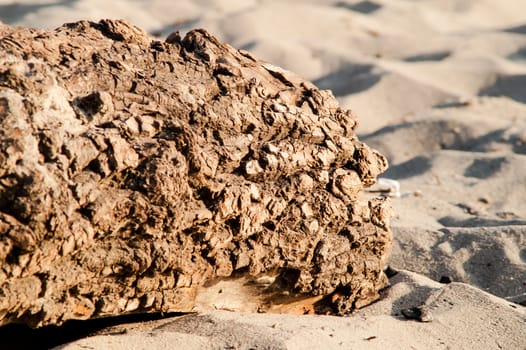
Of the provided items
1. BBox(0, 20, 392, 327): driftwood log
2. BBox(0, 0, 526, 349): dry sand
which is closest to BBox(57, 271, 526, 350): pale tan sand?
BBox(0, 0, 526, 349): dry sand

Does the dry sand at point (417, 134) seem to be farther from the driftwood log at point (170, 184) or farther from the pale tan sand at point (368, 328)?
the driftwood log at point (170, 184)

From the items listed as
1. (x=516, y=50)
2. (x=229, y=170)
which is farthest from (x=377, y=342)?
(x=516, y=50)

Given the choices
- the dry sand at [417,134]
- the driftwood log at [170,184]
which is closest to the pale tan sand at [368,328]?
the dry sand at [417,134]

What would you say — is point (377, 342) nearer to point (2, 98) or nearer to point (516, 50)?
point (2, 98)

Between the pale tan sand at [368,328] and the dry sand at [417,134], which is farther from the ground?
the dry sand at [417,134]

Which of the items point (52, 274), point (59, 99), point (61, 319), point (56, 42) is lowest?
point (61, 319)

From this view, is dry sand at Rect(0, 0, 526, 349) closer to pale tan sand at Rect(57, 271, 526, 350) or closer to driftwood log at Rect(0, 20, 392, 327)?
pale tan sand at Rect(57, 271, 526, 350)
